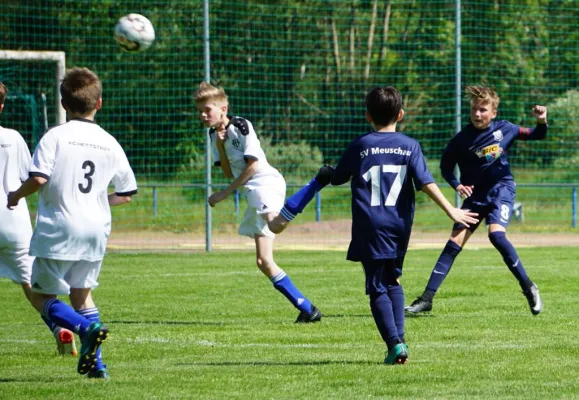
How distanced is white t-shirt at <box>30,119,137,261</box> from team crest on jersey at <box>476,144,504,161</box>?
14.8 feet

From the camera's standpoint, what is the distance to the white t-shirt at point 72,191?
239 inches

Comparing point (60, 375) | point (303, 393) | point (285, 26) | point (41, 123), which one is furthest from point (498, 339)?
point (285, 26)

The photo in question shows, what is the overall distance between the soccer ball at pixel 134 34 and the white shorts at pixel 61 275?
872 centimetres

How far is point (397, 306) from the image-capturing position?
6758 millimetres

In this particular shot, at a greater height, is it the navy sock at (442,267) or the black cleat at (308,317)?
the navy sock at (442,267)

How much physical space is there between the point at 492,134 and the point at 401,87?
17.1 m

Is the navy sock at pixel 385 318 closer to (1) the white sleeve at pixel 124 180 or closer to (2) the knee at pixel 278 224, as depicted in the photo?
(2) the knee at pixel 278 224

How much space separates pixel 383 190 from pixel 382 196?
0.04 metres

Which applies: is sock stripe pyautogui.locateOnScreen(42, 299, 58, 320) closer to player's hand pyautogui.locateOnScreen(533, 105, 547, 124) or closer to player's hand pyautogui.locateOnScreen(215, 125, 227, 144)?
player's hand pyautogui.locateOnScreen(215, 125, 227, 144)

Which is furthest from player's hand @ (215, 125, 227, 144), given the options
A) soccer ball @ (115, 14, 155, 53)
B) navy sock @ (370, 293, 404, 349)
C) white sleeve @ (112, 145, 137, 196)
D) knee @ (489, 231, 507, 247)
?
soccer ball @ (115, 14, 155, 53)

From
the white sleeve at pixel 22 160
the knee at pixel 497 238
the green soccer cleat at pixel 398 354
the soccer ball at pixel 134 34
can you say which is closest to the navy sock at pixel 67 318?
the white sleeve at pixel 22 160

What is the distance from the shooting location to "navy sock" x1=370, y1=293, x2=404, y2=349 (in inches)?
257

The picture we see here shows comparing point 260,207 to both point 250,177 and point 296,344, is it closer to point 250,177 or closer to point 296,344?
point 250,177

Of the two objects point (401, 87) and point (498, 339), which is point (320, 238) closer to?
point (401, 87)
